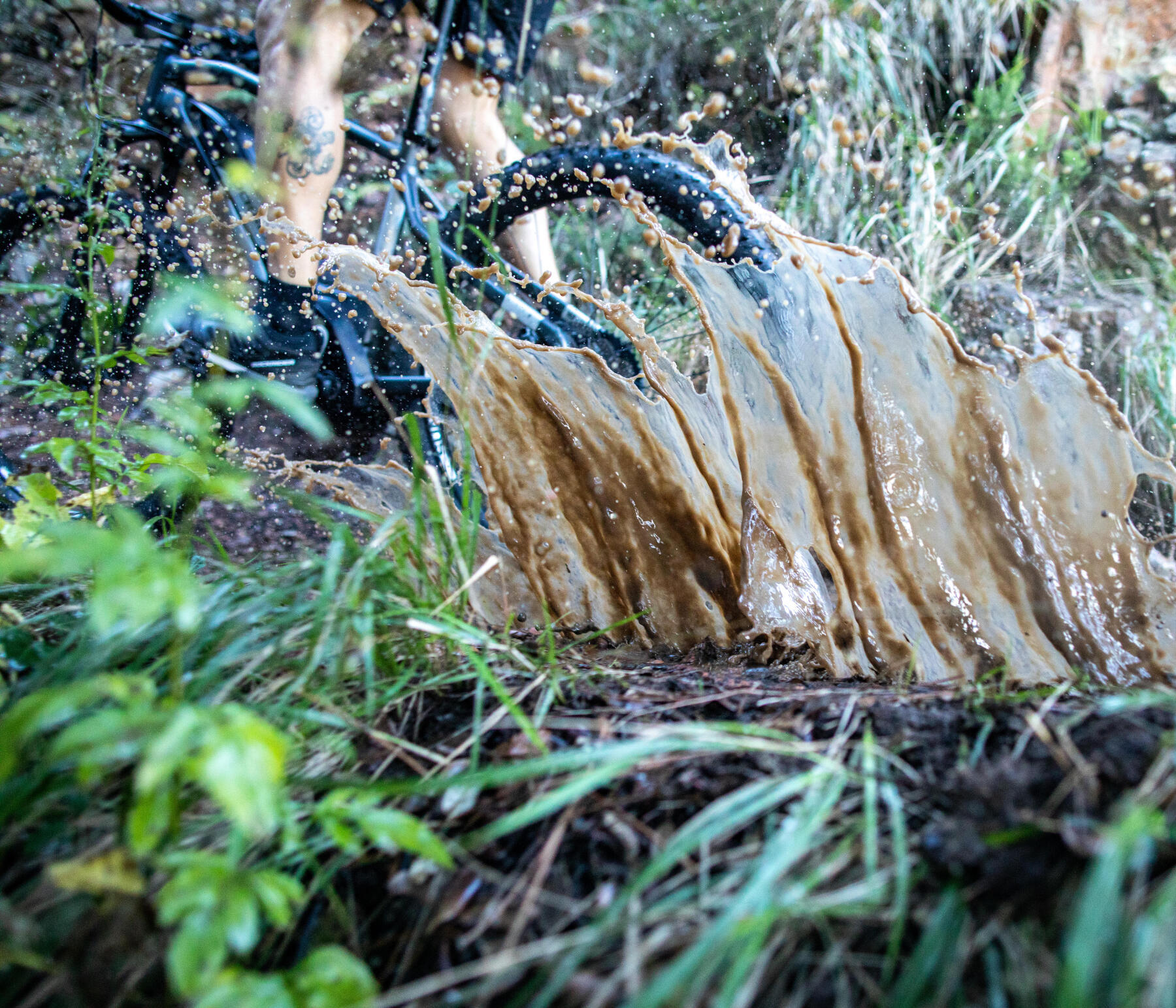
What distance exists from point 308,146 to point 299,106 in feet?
0.43

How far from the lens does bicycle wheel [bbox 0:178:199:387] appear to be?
8.02ft

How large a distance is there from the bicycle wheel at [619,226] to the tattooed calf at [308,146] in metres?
0.42

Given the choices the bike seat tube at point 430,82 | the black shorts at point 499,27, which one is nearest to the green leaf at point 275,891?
the bike seat tube at point 430,82

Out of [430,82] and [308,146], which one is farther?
[430,82]

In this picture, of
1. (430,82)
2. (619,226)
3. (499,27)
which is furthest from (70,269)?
(619,226)

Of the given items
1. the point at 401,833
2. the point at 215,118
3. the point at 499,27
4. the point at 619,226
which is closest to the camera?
the point at 401,833

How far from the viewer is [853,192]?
139 inches

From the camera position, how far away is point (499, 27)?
2646mm

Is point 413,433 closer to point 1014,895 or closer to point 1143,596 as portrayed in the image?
point 1014,895

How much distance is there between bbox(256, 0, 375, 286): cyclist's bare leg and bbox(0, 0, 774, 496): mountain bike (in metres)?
0.11

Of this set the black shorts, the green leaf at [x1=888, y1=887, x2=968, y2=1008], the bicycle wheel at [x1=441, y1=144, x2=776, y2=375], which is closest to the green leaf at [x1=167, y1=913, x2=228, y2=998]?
the green leaf at [x1=888, y1=887, x2=968, y2=1008]

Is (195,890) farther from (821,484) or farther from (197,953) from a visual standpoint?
(821,484)

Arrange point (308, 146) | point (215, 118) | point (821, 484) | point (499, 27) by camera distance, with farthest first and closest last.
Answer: point (499, 27) < point (215, 118) < point (308, 146) < point (821, 484)

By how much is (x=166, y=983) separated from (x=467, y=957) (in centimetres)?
26
